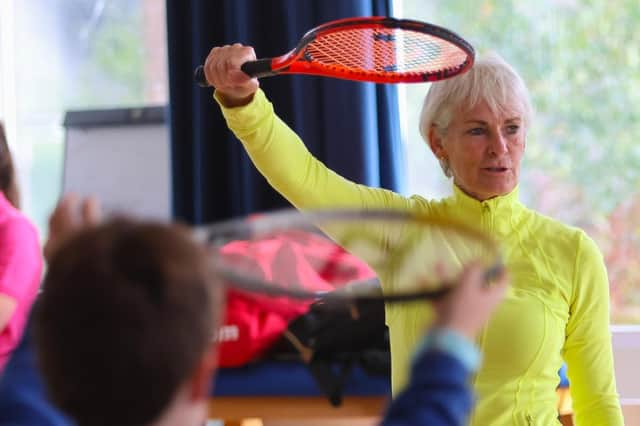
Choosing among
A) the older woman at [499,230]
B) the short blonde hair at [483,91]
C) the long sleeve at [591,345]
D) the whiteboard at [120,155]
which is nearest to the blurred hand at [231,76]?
the older woman at [499,230]

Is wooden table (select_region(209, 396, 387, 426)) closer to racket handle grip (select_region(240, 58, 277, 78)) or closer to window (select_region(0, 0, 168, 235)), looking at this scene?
racket handle grip (select_region(240, 58, 277, 78))

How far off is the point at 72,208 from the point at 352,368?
1.53 m

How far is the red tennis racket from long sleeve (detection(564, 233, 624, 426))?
41 cm

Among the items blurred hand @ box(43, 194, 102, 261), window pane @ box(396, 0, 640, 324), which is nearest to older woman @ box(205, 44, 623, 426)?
blurred hand @ box(43, 194, 102, 261)

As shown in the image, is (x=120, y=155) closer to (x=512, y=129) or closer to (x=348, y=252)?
(x=348, y=252)

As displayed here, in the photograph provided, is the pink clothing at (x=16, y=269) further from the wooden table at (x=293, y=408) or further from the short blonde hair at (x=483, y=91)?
the short blonde hair at (x=483, y=91)

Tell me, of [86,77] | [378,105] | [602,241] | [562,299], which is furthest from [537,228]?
[86,77]

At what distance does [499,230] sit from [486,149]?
0.49 feet

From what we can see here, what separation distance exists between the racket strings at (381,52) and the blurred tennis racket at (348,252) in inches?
12.6

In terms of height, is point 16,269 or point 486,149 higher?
point 486,149

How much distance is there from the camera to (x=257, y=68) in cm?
143

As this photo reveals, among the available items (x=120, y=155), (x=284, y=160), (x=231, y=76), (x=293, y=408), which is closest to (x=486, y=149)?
(x=284, y=160)

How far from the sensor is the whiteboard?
11.1 ft

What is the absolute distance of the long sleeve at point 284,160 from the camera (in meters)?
1.47
